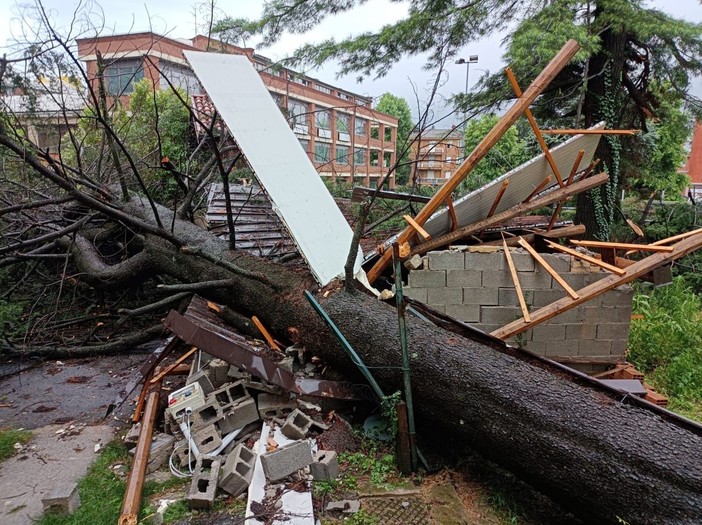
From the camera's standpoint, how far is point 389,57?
915 centimetres

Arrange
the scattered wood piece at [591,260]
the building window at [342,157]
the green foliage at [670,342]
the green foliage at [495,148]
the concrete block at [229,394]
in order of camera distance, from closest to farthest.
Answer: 1. the concrete block at [229,394]
2. the scattered wood piece at [591,260]
3. the green foliage at [670,342]
4. the building window at [342,157]
5. the green foliage at [495,148]

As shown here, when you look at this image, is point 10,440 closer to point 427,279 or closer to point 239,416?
point 239,416

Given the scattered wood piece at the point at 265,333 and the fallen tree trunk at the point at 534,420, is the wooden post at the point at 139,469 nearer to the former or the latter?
the scattered wood piece at the point at 265,333

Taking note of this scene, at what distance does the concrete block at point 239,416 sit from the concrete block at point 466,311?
200 centimetres

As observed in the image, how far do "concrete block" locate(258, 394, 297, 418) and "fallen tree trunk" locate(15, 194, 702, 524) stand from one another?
482mm

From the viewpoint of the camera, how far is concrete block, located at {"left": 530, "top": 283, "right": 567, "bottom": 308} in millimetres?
4176

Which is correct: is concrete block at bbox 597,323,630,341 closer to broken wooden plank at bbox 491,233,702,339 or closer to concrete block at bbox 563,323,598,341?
concrete block at bbox 563,323,598,341

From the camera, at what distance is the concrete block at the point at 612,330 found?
14.0 ft

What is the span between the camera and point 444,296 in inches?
165

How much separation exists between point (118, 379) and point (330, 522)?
329cm

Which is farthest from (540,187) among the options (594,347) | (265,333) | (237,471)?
(237,471)

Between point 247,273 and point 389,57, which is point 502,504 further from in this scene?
point 389,57

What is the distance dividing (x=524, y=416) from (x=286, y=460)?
1475 millimetres

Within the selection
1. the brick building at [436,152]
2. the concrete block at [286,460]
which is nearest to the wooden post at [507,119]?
the brick building at [436,152]
